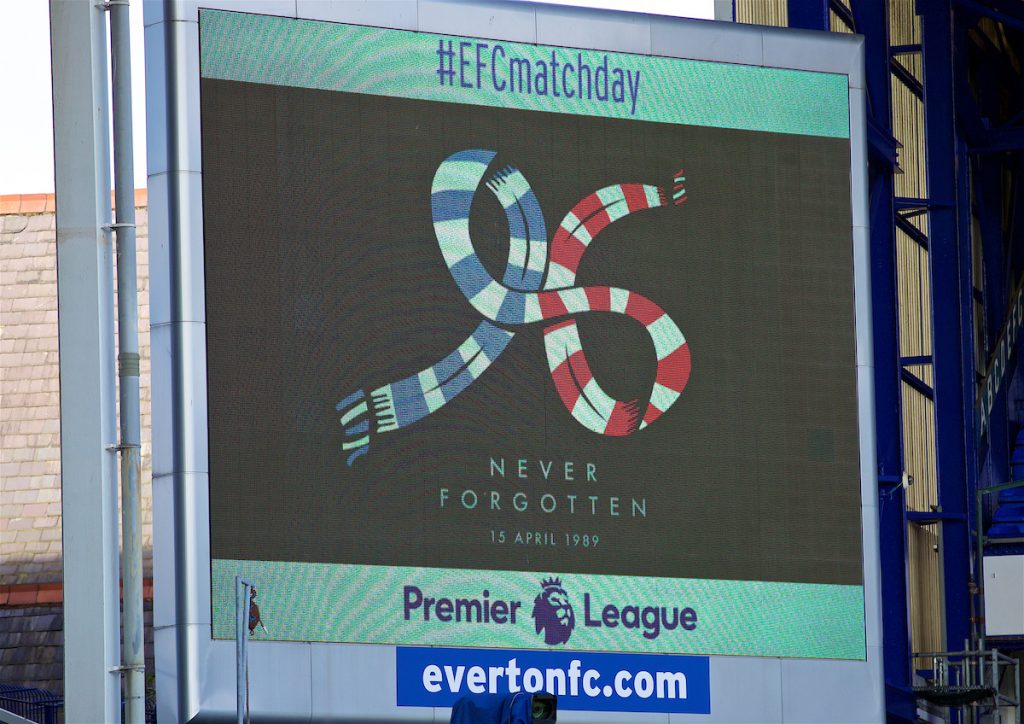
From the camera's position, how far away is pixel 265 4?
14875mm

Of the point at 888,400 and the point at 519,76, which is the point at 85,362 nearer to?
the point at 519,76

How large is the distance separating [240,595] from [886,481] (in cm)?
1172

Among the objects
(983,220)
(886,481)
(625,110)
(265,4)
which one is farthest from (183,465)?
(983,220)

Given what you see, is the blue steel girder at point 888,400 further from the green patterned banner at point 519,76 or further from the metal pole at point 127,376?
the metal pole at point 127,376

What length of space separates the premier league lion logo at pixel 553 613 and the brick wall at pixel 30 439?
10523 millimetres

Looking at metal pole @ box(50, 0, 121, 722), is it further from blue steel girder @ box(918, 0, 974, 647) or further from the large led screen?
blue steel girder @ box(918, 0, 974, 647)

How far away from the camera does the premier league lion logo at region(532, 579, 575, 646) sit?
14.9 metres

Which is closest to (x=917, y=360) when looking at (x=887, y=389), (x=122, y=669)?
(x=887, y=389)

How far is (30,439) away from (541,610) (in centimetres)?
1234

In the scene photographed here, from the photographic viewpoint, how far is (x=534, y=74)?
15.8 meters

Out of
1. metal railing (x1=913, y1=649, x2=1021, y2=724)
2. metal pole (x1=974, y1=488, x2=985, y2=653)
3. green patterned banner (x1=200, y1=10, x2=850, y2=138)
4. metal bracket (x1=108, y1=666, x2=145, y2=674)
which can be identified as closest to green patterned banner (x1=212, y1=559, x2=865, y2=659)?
metal bracket (x1=108, y1=666, x2=145, y2=674)

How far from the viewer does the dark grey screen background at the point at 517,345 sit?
14219 millimetres

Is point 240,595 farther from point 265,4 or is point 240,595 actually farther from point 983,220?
point 983,220

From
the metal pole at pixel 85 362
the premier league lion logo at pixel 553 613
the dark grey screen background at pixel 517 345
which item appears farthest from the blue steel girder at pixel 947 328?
the metal pole at pixel 85 362
